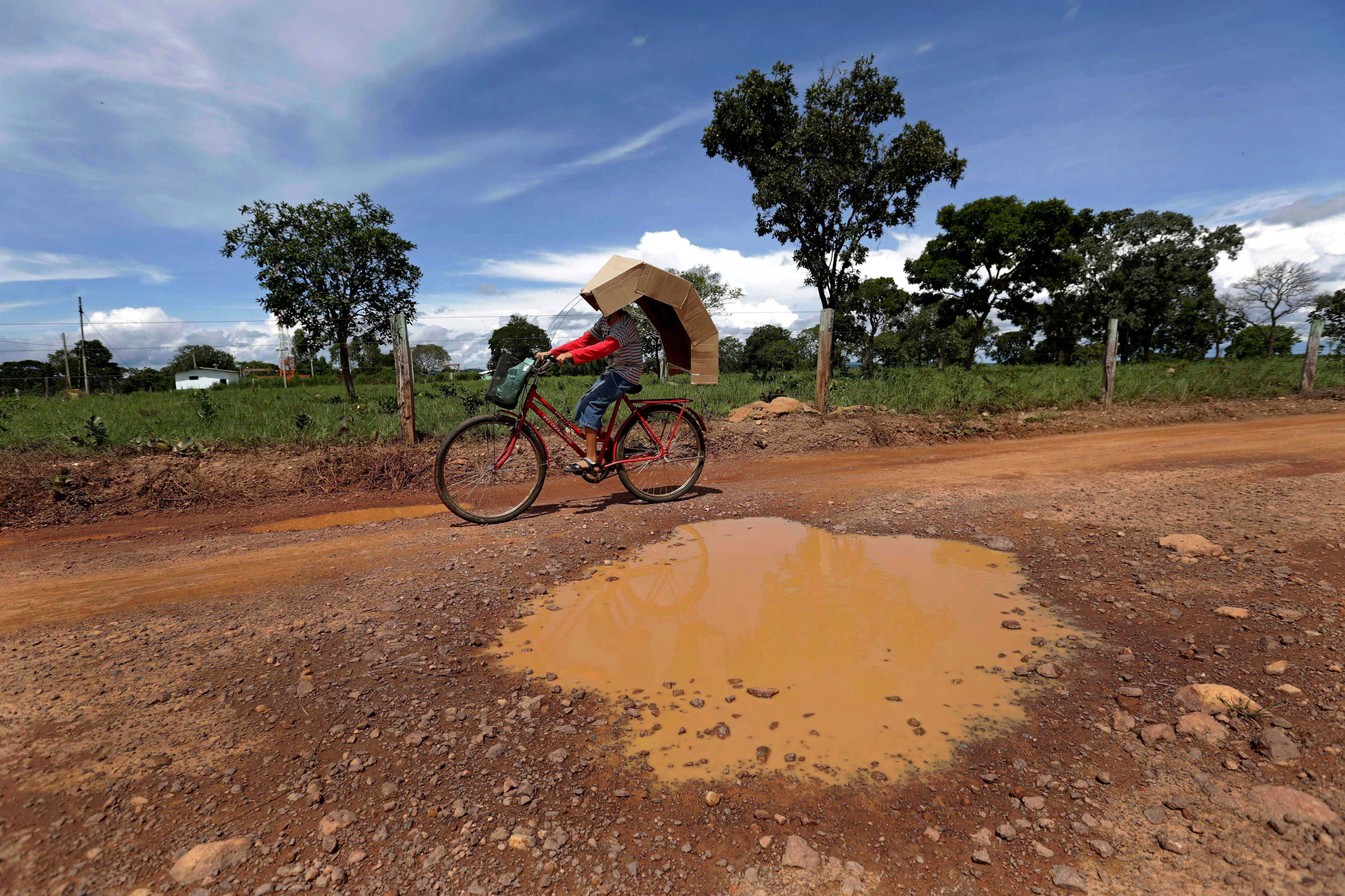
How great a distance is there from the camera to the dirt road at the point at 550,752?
169 cm

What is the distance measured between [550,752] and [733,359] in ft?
69.6

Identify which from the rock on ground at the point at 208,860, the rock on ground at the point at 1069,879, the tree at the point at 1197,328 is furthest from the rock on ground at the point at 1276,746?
the tree at the point at 1197,328

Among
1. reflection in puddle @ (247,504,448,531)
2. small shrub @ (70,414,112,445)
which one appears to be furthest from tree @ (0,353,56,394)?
reflection in puddle @ (247,504,448,531)

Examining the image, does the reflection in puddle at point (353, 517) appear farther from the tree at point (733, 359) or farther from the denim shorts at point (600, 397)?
the tree at point (733, 359)

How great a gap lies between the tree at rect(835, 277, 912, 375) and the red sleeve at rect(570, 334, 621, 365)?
11.2 m

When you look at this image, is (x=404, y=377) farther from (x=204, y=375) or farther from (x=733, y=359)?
(x=204, y=375)

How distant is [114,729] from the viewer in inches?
88.7

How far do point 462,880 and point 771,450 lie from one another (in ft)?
24.2

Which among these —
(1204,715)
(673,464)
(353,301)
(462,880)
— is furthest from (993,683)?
(353,301)

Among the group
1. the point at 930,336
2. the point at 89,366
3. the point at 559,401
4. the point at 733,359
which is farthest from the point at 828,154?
the point at 89,366

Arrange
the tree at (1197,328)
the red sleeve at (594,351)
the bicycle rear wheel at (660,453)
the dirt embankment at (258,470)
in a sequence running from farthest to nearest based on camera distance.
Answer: the tree at (1197,328) → the dirt embankment at (258,470) → the bicycle rear wheel at (660,453) → the red sleeve at (594,351)

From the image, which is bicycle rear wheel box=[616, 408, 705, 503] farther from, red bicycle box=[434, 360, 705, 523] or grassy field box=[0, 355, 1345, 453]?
grassy field box=[0, 355, 1345, 453]

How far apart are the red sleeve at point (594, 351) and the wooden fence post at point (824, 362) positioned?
572cm

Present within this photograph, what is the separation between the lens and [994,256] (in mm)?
29547
